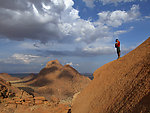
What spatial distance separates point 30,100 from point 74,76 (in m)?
23.6

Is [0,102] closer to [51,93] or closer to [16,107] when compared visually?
[16,107]

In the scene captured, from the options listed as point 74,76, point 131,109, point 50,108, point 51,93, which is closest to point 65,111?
point 50,108

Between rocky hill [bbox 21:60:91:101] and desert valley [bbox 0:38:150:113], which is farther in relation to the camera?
rocky hill [bbox 21:60:91:101]

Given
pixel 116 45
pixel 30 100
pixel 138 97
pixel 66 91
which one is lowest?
pixel 66 91

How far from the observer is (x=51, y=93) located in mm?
27641

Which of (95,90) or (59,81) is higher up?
(95,90)

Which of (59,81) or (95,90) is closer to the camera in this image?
(95,90)

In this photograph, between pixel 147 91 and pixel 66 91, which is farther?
pixel 66 91

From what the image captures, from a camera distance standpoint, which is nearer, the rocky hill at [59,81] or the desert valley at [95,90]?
the desert valley at [95,90]

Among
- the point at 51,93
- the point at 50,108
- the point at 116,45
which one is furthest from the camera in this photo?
the point at 51,93

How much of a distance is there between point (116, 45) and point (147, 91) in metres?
5.82

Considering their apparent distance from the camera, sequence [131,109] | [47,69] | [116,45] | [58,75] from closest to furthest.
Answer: [131,109] < [116,45] < [58,75] < [47,69]

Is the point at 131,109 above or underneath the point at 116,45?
underneath

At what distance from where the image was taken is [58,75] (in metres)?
35.6
